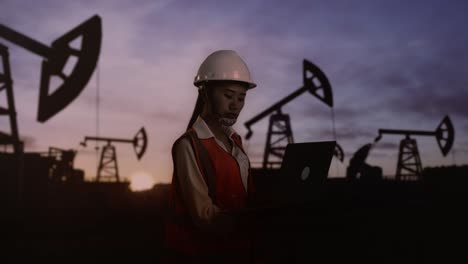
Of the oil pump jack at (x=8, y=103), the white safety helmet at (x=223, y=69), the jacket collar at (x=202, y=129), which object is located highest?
the oil pump jack at (x=8, y=103)

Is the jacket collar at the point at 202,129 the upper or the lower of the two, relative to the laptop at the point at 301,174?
upper

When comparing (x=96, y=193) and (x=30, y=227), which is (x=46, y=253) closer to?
(x=30, y=227)

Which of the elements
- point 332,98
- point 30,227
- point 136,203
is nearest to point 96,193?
point 136,203

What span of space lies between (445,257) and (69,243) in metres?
10.1

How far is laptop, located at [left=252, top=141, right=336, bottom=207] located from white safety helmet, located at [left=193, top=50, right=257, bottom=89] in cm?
60

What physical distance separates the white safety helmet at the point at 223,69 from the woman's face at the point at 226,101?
0.17 feet

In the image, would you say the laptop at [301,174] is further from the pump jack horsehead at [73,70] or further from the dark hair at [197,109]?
the pump jack horsehead at [73,70]

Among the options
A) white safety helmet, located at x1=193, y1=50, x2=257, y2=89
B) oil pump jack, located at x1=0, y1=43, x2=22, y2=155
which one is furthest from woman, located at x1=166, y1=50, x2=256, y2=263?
oil pump jack, located at x1=0, y1=43, x2=22, y2=155

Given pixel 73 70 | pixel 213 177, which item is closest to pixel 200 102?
pixel 213 177

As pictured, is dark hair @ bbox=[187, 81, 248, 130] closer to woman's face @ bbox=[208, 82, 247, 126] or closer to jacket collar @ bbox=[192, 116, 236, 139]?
woman's face @ bbox=[208, 82, 247, 126]

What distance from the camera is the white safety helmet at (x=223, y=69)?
9.57 ft

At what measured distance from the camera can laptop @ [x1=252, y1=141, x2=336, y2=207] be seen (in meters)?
2.42

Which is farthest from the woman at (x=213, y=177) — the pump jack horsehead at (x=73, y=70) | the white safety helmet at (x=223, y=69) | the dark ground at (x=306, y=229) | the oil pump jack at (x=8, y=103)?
the oil pump jack at (x=8, y=103)

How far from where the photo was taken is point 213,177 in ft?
8.67
